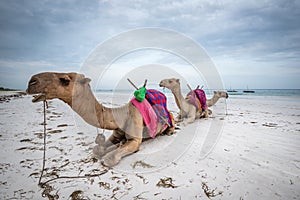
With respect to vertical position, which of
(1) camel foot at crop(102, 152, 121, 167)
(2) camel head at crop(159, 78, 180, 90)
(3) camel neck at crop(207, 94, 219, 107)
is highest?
(2) camel head at crop(159, 78, 180, 90)

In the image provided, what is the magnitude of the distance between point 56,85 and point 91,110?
55 cm

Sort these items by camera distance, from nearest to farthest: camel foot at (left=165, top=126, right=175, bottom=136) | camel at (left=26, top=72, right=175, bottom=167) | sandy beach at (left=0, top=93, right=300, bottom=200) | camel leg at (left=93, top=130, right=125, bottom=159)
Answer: sandy beach at (left=0, top=93, right=300, bottom=200), camel at (left=26, top=72, right=175, bottom=167), camel leg at (left=93, top=130, right=125, bottom=159), camel foot at (left=165, top=126, right=175, bottom=136)

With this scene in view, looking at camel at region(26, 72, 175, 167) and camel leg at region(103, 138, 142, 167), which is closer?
camel at region(26, 72, 175, 167)

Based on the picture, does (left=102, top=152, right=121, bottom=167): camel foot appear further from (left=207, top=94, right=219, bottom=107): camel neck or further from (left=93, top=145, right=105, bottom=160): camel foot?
(left=207, top=94, right=219, bottom=107): camel neck

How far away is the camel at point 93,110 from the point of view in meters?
1.76

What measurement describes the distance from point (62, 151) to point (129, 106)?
4.65ft

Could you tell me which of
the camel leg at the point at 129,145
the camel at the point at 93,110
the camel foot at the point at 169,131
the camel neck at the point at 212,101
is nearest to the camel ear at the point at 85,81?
the camel at the point at 93,110

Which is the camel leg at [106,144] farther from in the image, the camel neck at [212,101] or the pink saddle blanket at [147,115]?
the camel neck at [212,101]

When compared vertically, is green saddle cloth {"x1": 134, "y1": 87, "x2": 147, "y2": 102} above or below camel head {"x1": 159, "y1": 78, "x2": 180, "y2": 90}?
below

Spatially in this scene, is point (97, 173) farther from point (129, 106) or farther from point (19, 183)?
point (129, 106)

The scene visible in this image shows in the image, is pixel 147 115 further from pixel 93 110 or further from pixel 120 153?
pixel 93 110

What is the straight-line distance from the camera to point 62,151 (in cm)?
269

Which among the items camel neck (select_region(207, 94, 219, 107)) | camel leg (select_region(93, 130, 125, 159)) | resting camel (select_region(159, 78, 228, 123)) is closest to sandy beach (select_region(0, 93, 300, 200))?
camel leg (select_region(93, 130, 125, 159))

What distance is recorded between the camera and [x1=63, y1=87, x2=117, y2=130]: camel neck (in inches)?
79.5
